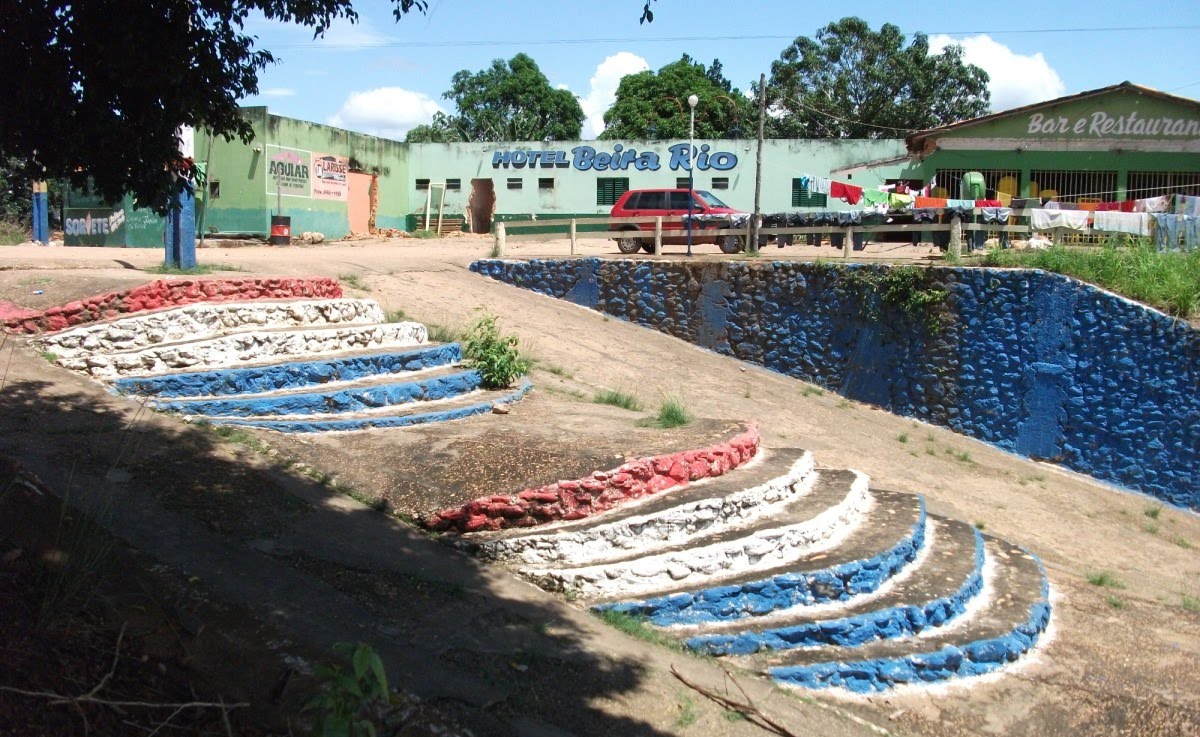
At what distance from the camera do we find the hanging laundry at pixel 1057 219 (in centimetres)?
1769

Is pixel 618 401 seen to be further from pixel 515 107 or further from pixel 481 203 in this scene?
pixel 515 107

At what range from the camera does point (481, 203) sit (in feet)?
113

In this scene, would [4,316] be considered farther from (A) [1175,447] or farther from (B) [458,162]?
(B) [458,162]

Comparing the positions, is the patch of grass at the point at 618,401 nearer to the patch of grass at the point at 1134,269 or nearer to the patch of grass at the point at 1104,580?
the patch of grass at the point at 1104,580

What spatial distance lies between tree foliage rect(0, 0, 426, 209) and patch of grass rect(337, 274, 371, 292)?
27.6 feet

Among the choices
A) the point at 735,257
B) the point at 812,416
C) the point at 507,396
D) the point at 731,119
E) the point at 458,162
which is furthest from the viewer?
the point at 731,119

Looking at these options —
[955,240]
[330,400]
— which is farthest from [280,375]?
[955,240]

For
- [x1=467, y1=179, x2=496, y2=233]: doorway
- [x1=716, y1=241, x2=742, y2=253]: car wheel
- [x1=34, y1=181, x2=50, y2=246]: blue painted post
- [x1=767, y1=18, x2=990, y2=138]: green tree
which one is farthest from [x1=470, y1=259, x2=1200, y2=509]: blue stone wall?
[x1=767, y1=18, x2=990, y2=138]: green tree

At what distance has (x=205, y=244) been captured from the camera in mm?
23750

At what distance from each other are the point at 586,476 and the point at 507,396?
3302 mm

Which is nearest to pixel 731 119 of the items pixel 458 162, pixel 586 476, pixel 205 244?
pixel 458 162

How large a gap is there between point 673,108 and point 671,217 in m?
25.8

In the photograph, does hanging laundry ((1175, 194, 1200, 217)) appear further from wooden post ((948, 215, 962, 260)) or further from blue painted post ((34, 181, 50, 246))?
blue painted post ((34, 181, 50, 246))

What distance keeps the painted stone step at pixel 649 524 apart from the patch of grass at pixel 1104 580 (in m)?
3.82
